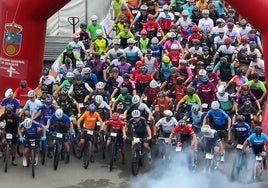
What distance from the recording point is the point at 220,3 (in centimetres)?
1994

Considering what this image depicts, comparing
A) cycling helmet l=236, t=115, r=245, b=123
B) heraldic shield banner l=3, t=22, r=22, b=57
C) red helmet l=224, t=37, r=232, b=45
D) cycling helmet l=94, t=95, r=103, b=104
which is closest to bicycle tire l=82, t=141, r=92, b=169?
cycling helmet l=94, t=95, r=103, b=104

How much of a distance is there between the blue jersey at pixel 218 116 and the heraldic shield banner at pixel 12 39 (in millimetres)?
4449

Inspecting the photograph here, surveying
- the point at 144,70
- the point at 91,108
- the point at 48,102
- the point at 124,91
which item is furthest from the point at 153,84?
the point at 48,102

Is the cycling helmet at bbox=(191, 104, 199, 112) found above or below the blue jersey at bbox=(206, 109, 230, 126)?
above

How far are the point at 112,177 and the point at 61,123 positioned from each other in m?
1.56

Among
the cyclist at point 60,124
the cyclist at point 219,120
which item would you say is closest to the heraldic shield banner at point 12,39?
the cyclist at point 60,124

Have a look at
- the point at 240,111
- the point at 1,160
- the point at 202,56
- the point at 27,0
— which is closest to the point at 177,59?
the point at 202,56

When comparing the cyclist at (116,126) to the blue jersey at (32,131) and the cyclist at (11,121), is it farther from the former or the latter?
the cyclist at (11,121)

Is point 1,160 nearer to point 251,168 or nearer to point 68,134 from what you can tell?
point 68,134

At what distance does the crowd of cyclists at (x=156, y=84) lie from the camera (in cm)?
1447

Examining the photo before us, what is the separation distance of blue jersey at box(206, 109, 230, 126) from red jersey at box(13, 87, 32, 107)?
12.6 feet

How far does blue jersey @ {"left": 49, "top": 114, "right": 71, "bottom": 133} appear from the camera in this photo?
571 inches

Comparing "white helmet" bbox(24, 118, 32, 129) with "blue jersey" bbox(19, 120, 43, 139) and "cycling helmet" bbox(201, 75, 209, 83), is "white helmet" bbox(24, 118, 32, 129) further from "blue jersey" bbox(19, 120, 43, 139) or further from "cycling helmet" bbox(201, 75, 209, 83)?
"cycling helmet" bbox(201, 75, 209, 83)

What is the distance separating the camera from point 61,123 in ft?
Answer: 47.6
